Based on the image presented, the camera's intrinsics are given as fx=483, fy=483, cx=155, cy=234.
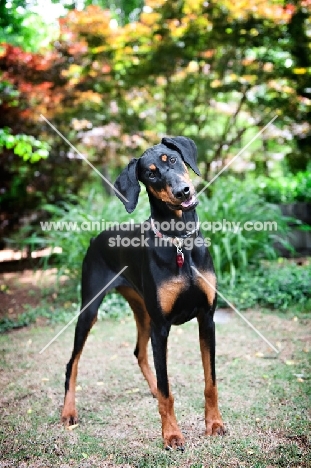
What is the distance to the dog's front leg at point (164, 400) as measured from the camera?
8.66 feet

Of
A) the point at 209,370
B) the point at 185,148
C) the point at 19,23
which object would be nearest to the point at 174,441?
the point at 209,370

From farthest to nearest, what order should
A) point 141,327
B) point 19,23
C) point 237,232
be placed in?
1. point 19,23
2. point 237,232
3. point 141,327

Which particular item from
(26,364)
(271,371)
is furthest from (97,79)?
(271,371)

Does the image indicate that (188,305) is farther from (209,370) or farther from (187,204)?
(187,204)

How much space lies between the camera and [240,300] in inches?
207

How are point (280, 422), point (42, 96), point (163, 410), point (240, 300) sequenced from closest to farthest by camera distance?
point (163, 410), point (280, 422), point (240, 300), point (42, 96)

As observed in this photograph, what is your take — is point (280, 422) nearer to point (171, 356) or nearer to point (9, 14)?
point (171, 356)

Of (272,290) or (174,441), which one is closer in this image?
(174,441)

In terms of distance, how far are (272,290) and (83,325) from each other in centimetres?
272

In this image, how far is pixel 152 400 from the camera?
3340mm

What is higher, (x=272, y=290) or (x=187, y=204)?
(x=187, y=204)

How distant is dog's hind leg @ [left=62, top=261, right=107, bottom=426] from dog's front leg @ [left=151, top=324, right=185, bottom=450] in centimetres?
69

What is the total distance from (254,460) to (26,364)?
2.33 meters

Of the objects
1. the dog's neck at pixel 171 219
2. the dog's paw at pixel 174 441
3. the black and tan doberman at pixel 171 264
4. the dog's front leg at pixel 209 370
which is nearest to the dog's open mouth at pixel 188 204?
the black and tan doberman at pixel 171 264
